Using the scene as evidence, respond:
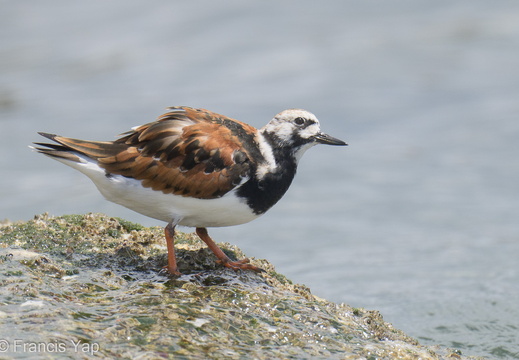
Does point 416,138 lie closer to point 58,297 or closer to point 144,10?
point 144,10

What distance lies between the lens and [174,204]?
5590mm

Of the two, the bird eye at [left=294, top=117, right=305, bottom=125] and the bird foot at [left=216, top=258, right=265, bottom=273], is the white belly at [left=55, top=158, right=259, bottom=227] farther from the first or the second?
the bird eye at [left=294, top=117, right=305, bottom=125]

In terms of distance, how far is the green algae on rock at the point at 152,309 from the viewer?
443 centimetres

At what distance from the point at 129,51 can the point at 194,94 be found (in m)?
2.47

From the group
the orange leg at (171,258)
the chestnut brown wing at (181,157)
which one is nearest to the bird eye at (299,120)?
the chestnut brown wing at (181,157)

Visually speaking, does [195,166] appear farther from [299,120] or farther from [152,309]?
[152,309]

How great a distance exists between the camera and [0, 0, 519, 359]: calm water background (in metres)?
10.0

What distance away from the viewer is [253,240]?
11.0m

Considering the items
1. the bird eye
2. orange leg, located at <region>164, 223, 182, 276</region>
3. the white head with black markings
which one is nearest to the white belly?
orange leg, located at <region>164, 223, 182, 276</region>

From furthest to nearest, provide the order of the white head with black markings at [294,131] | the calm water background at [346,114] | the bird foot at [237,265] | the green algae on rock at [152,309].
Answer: the calm water background at [346,114] < the white head with black markings at [294,131] < the bird foot at [237,265] < the green algae on rock at [152,309]

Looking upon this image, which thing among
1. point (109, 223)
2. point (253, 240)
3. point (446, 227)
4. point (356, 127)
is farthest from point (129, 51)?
point (109, 223)

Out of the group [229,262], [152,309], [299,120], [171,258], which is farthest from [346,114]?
[152,309]

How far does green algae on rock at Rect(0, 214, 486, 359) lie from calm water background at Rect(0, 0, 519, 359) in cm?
248

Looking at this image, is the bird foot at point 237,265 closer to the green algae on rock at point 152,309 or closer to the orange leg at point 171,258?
the green algae on rock at point 152,309
